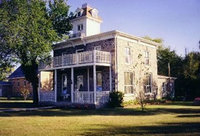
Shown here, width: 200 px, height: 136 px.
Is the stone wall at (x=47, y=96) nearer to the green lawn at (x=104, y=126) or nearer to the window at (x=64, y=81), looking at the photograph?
the window at (x=64, y=81)

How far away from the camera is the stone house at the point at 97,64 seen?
21.6 meters

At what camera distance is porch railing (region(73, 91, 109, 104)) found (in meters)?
20.7

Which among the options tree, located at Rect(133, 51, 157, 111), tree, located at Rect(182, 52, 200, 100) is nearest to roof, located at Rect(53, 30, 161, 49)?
tree, located at Rect(133, 51, 157, 111)

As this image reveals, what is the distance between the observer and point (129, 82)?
945 inches

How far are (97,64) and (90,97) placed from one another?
10.2 ft

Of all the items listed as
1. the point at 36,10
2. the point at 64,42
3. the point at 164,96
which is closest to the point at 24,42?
the point at 36,10

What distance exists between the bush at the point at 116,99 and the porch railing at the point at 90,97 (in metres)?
0.50

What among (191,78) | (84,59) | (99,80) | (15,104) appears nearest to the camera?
(84,59)

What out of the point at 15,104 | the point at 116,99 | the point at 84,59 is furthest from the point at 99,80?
the point at 15,104

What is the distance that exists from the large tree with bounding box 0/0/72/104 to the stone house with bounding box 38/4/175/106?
2288 millimetres

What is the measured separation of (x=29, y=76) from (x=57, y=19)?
7595mm

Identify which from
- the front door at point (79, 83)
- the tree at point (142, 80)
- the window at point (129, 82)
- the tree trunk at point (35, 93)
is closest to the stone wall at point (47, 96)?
the tree trunk at point (35, 93)

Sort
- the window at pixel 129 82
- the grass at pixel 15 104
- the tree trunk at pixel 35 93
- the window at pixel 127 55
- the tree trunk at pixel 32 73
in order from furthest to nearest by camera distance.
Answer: the tree trunk at pixel 35 93
the tree trunk at pixel 32 73
the window at pixel 127 55
the window at pixel 129 82
the grass at pixel 15 104

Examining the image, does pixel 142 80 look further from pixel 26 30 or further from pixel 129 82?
pixel 26 30
